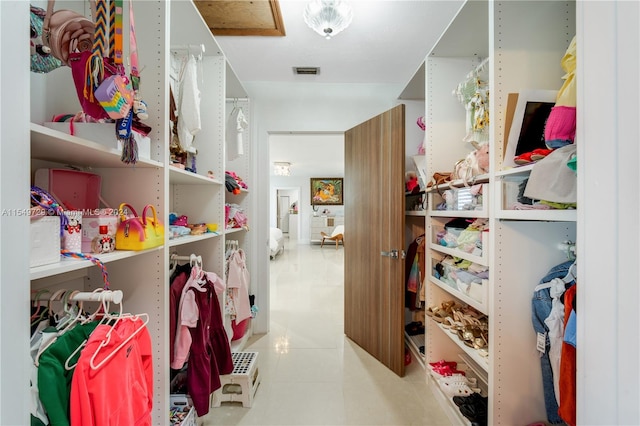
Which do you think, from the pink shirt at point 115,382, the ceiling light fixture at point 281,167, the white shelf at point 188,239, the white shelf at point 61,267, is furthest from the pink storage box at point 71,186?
the ceiling light fixture at point 281,167

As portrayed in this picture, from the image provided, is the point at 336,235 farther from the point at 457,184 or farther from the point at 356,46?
the point at 457,184

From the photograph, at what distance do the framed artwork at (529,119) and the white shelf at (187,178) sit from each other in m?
1.52

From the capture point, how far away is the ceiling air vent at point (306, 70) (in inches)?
92.3

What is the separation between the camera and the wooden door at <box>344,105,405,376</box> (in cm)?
190

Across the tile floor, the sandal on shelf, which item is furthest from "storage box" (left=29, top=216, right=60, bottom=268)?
the sandal on shelf

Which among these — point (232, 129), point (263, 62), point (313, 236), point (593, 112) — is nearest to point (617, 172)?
point (593, 112)

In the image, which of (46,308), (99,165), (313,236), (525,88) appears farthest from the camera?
(313,236)

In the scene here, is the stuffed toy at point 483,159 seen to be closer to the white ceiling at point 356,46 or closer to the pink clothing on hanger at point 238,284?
the white ceiling at point 356,46

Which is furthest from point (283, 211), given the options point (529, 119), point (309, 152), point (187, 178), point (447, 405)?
point (529, 119)

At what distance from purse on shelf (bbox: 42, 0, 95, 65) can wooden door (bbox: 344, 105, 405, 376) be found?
1744mm

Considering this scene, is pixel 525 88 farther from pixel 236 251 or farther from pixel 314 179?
pixel 314 179

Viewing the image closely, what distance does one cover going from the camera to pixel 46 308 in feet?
2.59

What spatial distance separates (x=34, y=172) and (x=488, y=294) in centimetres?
193

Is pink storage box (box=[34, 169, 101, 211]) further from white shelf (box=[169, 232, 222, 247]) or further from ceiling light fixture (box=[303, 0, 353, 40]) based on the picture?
ceiling light fixture (box=[303, 0, 353, 40])
